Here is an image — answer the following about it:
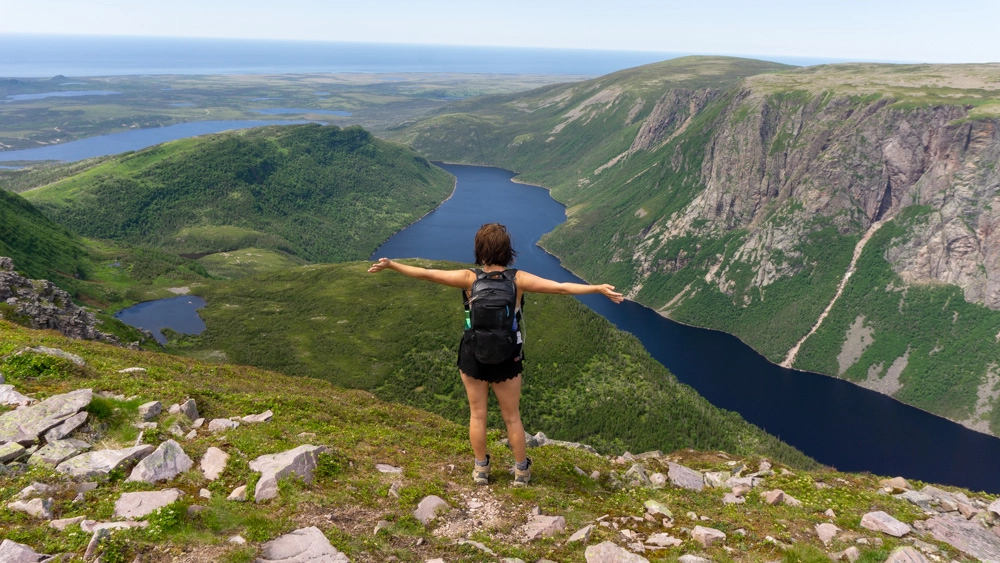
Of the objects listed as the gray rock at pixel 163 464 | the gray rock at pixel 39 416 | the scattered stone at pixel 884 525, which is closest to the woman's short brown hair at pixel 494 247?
the gray rock at pixel 163 464

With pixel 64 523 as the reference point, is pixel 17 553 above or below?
above

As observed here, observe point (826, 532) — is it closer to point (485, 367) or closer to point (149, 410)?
point (485, 367)

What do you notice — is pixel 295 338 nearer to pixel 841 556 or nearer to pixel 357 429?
pixel 357 429

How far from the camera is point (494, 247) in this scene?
475 inches

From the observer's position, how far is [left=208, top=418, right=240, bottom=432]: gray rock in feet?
51.0

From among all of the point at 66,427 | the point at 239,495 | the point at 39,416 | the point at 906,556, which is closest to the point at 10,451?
the point at 66,427

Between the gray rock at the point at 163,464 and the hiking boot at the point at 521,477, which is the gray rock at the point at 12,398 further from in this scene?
the hiking boot at the point at 521,477

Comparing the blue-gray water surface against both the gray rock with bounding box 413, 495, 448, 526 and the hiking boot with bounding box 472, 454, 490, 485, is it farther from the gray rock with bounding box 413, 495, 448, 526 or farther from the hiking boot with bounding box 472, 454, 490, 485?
the gray rock with bounding box 413, 495, 448, 526

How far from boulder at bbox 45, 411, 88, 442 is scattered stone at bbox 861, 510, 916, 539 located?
2202 cm

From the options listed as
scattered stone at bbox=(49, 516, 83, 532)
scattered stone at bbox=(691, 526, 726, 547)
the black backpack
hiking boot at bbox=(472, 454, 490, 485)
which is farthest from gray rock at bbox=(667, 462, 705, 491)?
scattered stone at bbox=(49, 516, 83, 532)

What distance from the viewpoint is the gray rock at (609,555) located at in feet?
36.4

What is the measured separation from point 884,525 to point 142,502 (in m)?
Result: 19.3

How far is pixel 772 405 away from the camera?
17450cm

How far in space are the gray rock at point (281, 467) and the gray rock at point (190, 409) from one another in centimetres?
428
